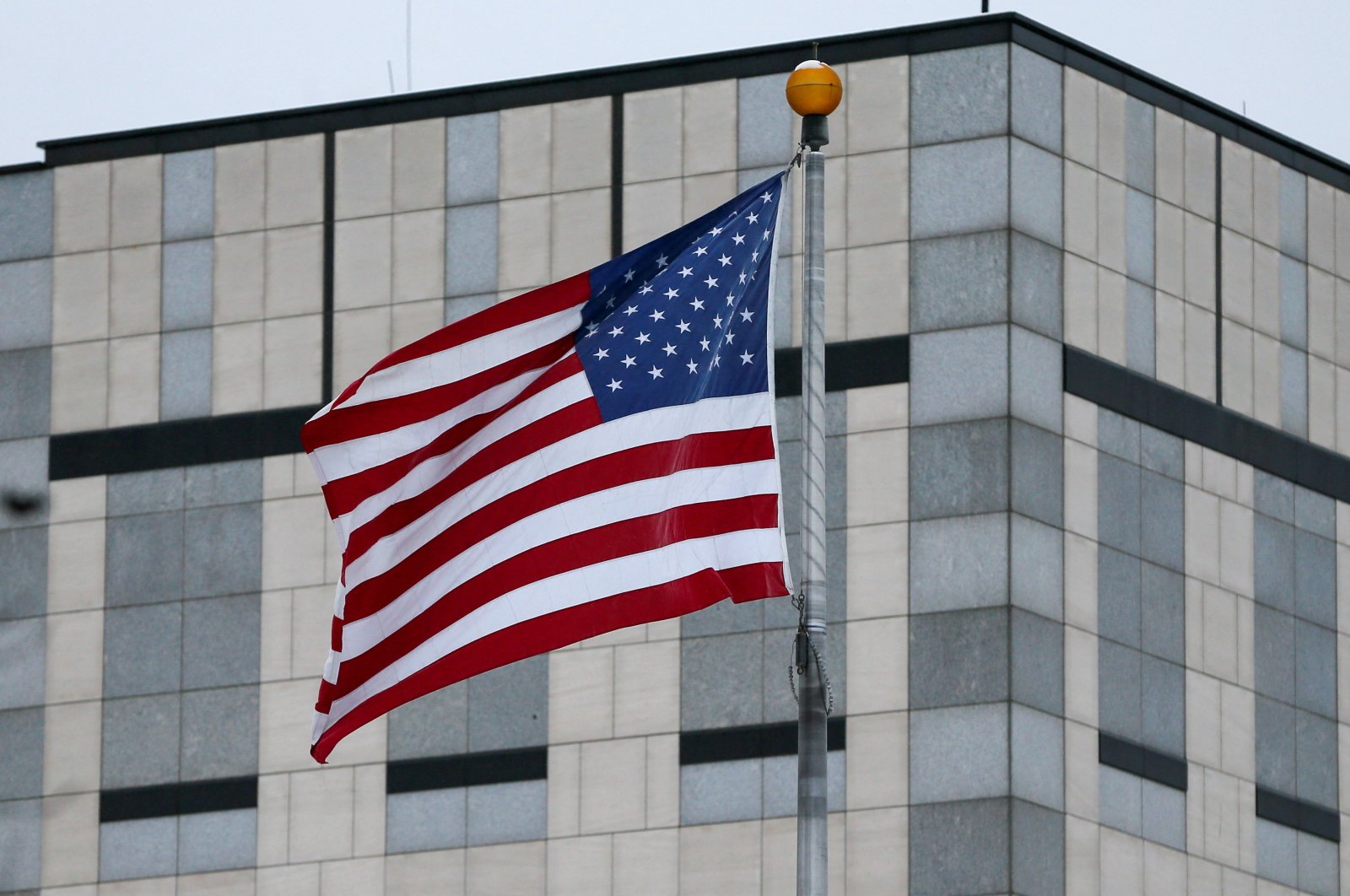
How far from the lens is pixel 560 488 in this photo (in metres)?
25.8

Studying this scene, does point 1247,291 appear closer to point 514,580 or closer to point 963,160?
point 963,160

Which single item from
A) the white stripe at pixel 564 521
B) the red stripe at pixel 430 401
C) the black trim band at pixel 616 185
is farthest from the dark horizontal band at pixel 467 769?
the red stripe at pixel 430 401

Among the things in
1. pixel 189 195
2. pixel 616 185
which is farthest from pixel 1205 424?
pixel 189 195

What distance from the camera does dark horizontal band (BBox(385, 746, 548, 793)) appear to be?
152ft

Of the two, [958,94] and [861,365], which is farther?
[958,94]

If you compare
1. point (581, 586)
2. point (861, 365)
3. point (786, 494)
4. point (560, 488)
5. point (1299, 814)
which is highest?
point (861, 365)

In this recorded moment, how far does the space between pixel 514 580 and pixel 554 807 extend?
2051 centimetres

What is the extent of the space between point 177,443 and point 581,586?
25.8 m

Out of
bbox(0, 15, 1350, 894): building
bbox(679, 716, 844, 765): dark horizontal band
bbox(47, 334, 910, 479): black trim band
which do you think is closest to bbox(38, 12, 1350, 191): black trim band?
bbox(0, 15, 1350, 894): building

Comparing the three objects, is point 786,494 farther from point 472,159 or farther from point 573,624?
point 573,624

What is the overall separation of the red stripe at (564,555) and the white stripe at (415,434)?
127 cm

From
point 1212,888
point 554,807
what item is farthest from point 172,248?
point 1212,888

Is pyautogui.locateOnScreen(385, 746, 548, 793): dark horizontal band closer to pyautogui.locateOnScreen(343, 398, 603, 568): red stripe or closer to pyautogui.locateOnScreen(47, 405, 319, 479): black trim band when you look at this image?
pyautogui.locateOnScreen(47, 405, 319, 479): black trim band

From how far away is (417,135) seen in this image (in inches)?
1954
